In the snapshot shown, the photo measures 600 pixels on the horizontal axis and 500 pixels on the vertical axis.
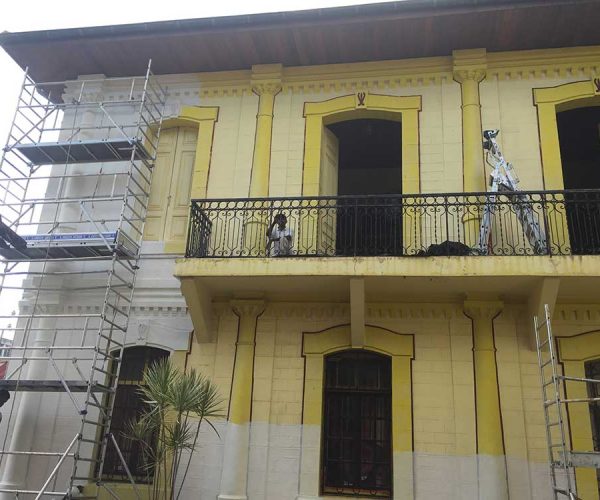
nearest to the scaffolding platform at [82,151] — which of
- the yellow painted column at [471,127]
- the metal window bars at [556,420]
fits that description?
the yellow painted column at [471,127]

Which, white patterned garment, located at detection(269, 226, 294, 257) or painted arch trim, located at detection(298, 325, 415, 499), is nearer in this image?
painted arch trim, located at detection(298, 325, 415, 499)

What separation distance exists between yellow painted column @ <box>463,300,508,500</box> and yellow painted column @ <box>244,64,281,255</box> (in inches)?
143

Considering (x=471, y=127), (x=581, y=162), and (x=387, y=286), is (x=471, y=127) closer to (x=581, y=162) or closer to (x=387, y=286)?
(x=387, y=286)

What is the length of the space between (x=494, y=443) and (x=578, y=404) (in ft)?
4.61

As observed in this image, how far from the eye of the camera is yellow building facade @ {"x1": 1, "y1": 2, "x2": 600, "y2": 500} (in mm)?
8641

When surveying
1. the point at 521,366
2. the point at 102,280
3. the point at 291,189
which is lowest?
the point at 521,366

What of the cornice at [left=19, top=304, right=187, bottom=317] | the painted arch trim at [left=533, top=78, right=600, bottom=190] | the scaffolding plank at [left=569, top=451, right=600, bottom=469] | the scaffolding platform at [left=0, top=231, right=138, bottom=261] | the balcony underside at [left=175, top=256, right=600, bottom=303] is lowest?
the scaffolding plank at [left=569, top=451, right=600, bottom=469]

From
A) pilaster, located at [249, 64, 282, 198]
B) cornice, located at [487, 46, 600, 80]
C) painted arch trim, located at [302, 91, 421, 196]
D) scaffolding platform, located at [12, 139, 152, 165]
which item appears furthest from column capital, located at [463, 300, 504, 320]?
scaffolding platform, located at [12, 139, 152, 165]

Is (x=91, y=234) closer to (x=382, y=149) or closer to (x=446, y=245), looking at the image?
(x=446, y=245)

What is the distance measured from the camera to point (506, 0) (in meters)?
9.91

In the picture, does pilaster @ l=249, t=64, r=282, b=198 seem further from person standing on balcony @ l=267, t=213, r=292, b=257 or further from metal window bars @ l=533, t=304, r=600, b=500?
metal window bars @ l=533, t=304, r=600, b=500

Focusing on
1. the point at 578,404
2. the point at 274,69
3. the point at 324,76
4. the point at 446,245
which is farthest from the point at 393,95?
the point at 578,404

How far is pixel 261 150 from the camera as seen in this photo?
10.9 meters

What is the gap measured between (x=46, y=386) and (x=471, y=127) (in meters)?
8.20
